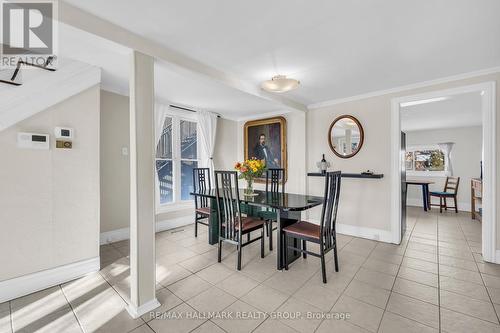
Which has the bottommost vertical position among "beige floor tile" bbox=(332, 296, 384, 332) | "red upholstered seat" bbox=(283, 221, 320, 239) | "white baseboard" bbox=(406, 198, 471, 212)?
"beige floor tile" bbox=(332, 296, 384, 332)

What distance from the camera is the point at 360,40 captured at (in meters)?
2.11

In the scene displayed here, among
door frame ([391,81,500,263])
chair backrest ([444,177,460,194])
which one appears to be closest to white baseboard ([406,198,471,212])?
chair backrest ([444,177,460,194])

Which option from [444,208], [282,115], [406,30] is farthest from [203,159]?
[444,208]

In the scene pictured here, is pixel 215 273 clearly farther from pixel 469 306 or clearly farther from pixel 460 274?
pixel 460 274

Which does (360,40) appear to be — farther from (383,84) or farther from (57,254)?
(57,254)

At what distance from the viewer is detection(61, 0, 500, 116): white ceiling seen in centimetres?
166

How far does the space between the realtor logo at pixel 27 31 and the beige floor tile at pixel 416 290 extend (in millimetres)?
3762

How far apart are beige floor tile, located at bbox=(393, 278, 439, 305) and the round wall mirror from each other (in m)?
2.12

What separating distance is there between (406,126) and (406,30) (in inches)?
203

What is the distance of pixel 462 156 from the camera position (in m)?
6.20

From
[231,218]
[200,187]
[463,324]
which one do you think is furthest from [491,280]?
[200,187]

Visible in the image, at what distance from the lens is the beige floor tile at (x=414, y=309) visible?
1.75 metres

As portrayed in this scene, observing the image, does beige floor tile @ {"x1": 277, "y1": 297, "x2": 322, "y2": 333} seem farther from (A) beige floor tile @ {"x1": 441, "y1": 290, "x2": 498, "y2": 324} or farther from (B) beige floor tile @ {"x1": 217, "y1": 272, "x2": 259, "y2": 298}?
(A) beige floor tile @ {"x1": 441, "y1": 290, "x2": 498, "y2": 324}

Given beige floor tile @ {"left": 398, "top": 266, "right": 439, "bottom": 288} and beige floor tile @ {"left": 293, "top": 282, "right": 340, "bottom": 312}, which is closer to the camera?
beige floor tile @ {"left": 293, "top": 282, "right": 340, "bottom": 312}
